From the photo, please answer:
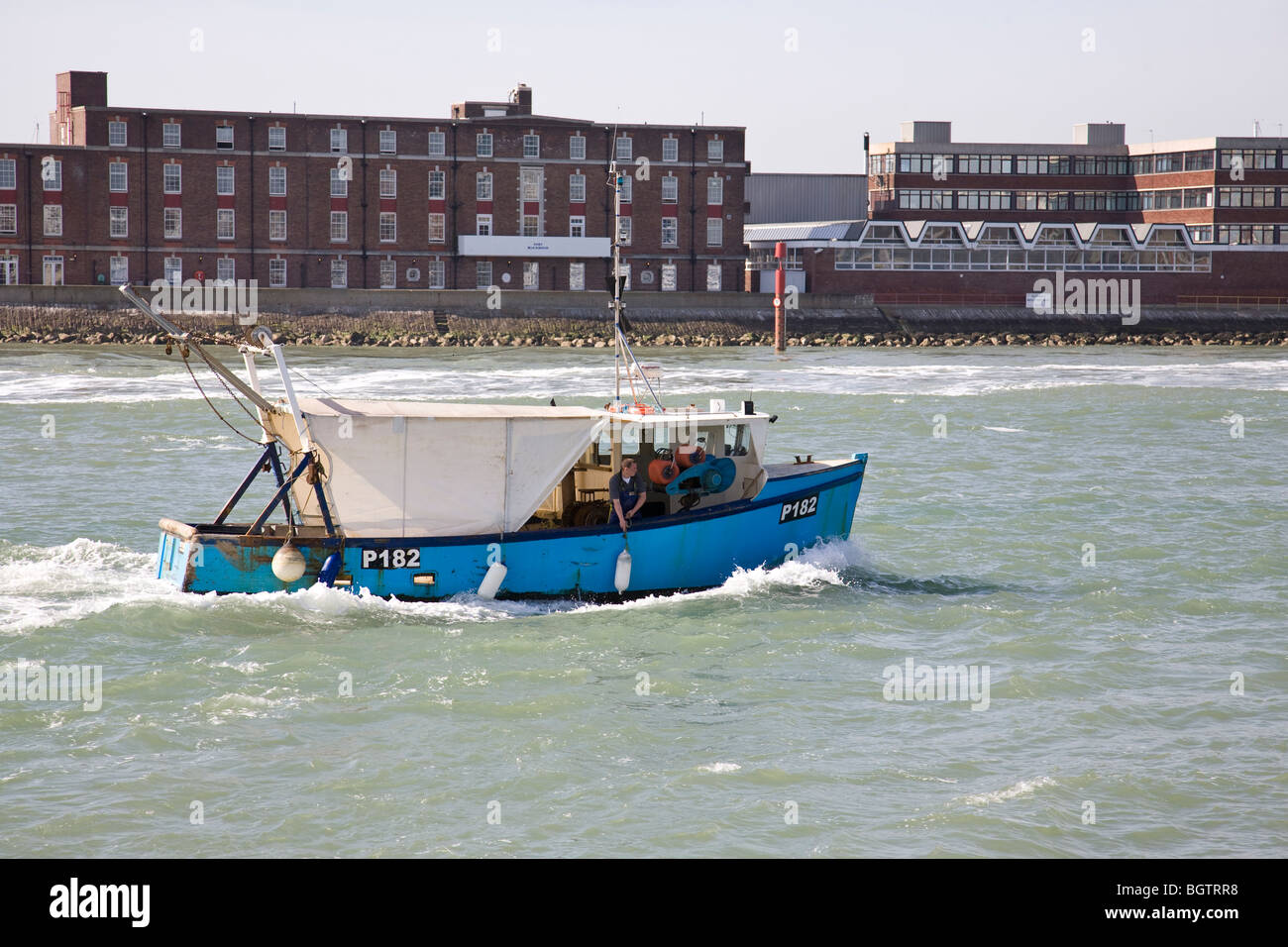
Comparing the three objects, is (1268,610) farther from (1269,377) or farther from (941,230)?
(941,230)

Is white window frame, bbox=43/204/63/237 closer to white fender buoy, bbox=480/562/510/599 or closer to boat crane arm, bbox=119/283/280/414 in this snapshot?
boat crane arm, bbox=119/283/280/414

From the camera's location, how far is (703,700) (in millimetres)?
15750

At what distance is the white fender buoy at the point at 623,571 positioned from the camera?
1870 centimetres

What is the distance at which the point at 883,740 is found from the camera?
47.5ft

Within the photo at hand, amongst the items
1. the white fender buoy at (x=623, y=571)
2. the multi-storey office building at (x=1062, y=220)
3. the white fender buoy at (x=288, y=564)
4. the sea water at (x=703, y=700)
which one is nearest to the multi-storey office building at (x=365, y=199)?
the multi-storey office building at (x=1062, y=220)

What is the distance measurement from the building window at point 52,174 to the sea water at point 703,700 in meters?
56.9

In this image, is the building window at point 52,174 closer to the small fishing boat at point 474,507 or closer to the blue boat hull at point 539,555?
the small fishing boat at point 474,507

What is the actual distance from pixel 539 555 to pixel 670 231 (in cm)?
7268

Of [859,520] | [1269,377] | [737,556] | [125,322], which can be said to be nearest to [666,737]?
[737,556]

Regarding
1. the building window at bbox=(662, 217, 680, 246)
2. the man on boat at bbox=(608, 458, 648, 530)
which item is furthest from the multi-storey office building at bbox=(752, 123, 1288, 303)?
the man on boat at bbox=(608, 458, 648, 530)

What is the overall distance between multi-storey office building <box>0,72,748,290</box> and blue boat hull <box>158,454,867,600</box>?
65.6m

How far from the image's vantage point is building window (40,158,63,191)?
7962 centimetres

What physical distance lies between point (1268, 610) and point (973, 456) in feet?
52.5
